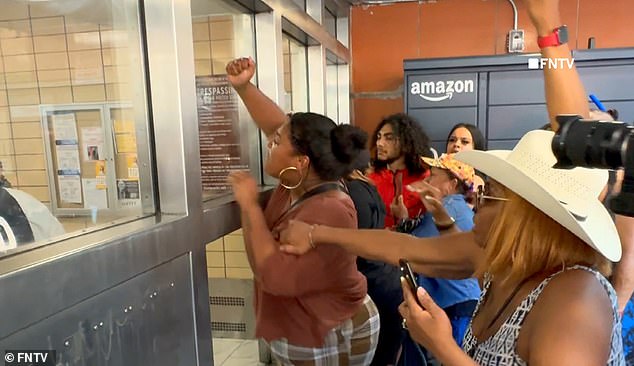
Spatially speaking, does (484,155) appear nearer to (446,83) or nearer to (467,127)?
(467,127)

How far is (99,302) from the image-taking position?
1051 millimetres

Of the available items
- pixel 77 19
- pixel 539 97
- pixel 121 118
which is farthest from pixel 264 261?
pixel 539 97

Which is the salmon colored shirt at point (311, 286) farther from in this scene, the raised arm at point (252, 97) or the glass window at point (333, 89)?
the glass window at point (333, 89)

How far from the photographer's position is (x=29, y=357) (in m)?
0.88

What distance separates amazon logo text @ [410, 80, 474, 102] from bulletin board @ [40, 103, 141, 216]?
327 centimetres

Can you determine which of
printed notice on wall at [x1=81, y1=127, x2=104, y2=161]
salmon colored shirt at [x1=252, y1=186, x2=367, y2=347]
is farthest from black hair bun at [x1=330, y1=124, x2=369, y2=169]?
printed notice on wall at [x1=81, y1=127, x2=104, y2=161]

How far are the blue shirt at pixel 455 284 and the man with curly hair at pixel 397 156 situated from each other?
690mm

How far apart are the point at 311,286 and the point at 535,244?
0.79 metres

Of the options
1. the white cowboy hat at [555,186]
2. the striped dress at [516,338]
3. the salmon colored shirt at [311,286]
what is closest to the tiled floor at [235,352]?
the salmon colored shirt at [311,286]

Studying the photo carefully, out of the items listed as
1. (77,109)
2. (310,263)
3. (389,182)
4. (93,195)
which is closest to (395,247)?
(310,263)

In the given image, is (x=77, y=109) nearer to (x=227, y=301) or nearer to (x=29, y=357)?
(x=29, y=357)

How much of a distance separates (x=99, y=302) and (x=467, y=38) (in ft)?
14.6

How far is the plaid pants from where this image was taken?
1.61 meters

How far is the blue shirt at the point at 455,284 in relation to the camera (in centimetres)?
212
